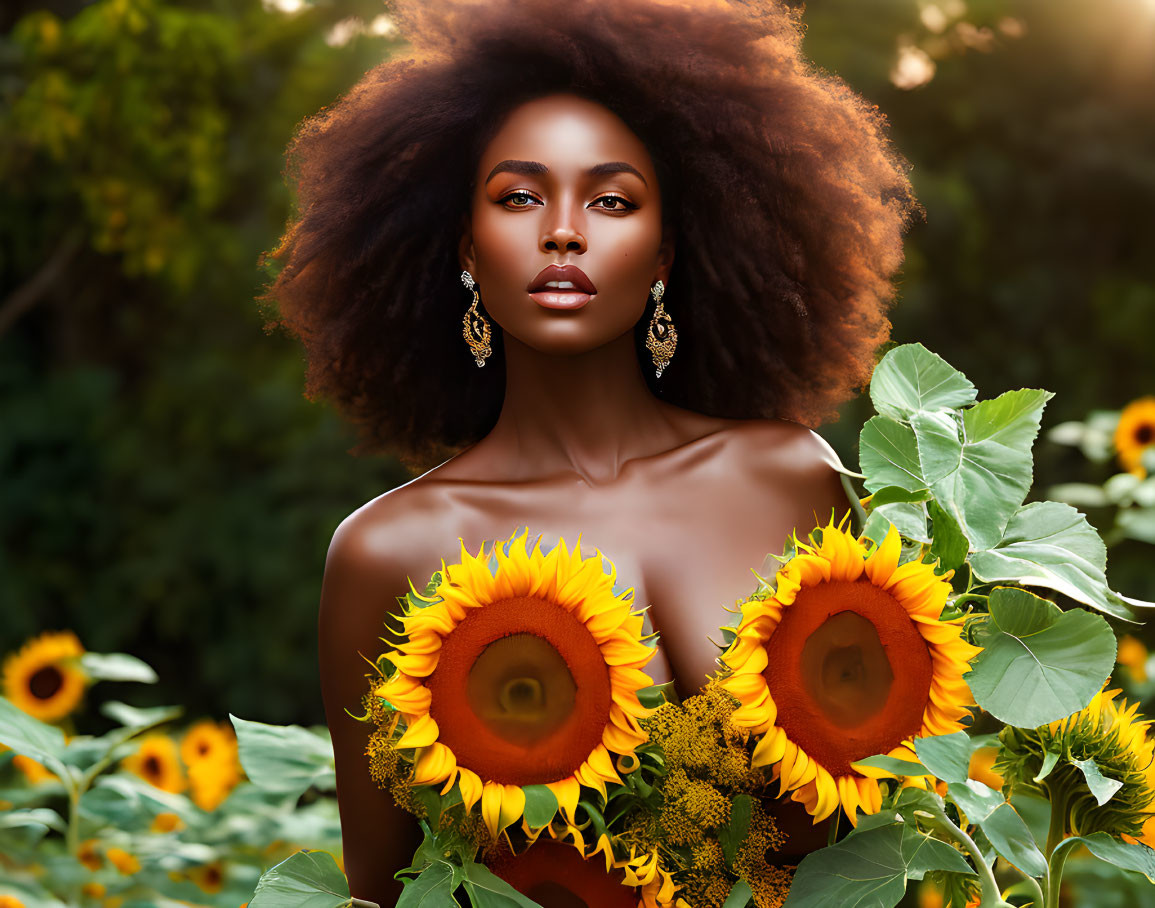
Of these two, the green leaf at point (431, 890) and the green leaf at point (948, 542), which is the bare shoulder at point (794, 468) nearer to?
the green leaf at point (948, 542)

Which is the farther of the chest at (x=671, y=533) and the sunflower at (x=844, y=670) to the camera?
the chest at (x=671, y=533)

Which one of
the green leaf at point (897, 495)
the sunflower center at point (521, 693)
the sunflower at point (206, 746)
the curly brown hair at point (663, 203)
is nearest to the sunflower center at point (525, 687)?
the sunflower center at point (521, 693)

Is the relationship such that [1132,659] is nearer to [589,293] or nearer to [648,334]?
[648,334]

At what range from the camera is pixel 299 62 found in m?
6.03

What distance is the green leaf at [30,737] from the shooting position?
1829mm

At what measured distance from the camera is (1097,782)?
1374 mm

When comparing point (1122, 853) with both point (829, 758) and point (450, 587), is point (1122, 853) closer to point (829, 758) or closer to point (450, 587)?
point (829, 758)

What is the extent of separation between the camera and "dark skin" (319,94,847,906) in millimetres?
1652

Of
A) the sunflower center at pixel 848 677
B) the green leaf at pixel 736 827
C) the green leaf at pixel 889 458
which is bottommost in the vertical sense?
the green leaf at pixel 736 827

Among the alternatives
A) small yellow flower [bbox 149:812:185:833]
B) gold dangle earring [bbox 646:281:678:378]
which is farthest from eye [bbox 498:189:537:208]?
small yellow flower [bbox 149:812:185:833]

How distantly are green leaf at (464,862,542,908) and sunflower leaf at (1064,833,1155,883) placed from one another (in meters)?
0.59

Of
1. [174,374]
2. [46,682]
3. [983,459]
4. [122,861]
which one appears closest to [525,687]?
[983,459]

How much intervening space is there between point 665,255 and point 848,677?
2.45ft

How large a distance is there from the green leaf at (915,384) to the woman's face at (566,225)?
35 cm
